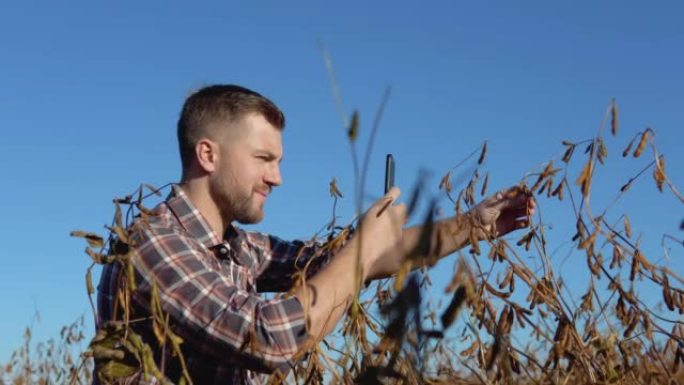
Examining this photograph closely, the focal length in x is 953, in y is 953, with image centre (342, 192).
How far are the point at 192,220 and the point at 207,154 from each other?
266 mm

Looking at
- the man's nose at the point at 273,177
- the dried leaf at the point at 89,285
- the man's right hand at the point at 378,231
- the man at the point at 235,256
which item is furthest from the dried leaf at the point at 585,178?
the man's nose at the point at 273,177

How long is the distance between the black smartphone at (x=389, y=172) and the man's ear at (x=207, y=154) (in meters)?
0.80

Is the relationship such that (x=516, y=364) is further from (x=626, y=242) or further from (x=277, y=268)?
(x=277, y=268)

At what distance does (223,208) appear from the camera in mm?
3004

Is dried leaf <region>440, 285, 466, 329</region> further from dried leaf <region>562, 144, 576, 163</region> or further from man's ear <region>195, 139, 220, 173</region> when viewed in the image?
man's ear <region>195, 139, 220, 173</region>

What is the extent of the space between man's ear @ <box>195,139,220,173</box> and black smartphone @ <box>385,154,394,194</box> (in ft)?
2.64

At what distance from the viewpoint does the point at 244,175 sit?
2.99 meters

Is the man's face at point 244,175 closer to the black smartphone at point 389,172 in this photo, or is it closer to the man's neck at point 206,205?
the man's neck at point 206,205

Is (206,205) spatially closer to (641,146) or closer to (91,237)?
(91,237)

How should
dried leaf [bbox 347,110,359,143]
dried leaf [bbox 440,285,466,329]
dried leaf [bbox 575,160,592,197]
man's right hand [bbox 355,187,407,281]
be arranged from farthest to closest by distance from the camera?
man's right hand [bbox 355,187,407,281], dried leaf [bbox 575,160,592,197], dried leaf [bbox 440,285,466,329], dried leaf [bbox 347,110,359,143]

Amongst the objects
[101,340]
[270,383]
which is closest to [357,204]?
[101,340]

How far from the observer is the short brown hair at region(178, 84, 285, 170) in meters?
3.21

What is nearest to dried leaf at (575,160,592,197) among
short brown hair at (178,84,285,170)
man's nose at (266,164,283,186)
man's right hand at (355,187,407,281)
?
man's right hand at (355,187,407,281)

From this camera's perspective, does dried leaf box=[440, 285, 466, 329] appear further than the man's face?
No
